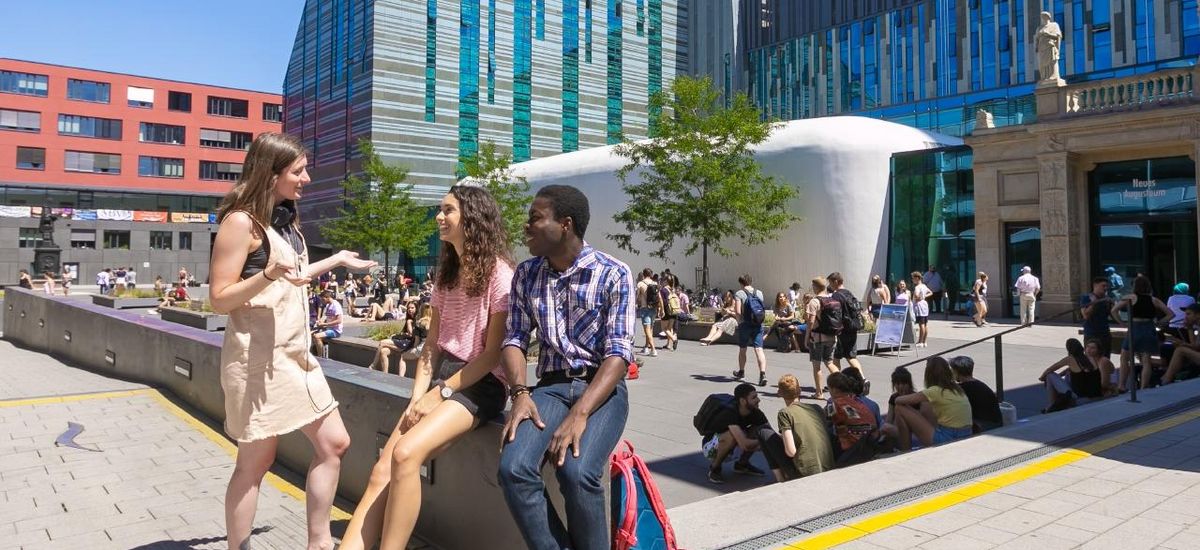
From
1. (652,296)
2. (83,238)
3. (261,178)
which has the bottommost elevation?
(652,296)

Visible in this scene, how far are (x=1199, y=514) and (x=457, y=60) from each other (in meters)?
54.2

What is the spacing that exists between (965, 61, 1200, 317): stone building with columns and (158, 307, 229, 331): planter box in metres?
21.7

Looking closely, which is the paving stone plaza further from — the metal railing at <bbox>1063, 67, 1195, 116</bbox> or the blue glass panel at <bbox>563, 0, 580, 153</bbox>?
the blue glass panel at <bbox>563, 0, 580, 153</bbox>

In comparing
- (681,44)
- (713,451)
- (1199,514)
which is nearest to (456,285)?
(713,451)

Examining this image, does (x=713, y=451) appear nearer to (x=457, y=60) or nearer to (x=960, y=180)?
(x=960, y=180)

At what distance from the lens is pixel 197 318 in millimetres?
18594

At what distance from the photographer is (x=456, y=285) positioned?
133 inches

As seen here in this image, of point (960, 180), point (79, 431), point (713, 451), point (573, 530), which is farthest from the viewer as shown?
point (960, 180)

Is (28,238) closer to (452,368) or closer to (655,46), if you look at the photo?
(655,46)

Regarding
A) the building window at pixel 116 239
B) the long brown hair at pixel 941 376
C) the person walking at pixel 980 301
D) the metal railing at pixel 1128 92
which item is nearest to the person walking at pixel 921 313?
the person walking at pixel 980 301

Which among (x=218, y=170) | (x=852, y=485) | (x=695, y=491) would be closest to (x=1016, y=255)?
(x=695, y=491)

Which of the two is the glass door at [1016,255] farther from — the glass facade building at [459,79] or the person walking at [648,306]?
the glass facade building at [459,79]

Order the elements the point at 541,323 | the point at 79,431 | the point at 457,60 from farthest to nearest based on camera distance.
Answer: the point at 457,60
the point at 79,431
the point at 541,323

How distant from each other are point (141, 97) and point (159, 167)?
594cm
